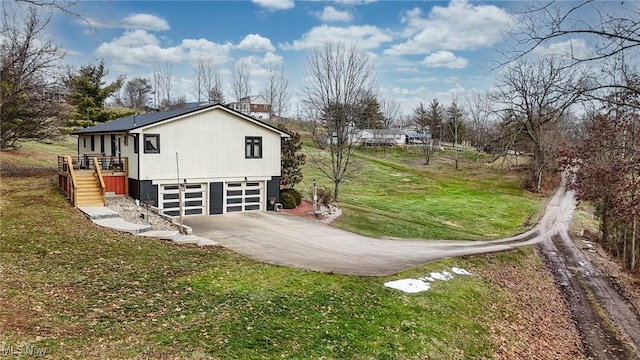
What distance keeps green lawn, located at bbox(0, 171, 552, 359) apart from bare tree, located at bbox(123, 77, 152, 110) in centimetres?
6936

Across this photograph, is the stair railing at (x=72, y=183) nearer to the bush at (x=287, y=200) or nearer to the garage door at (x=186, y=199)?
the garage door at (x=186, y=199)

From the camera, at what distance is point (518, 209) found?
124 feet

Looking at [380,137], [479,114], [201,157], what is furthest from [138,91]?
[201,157]

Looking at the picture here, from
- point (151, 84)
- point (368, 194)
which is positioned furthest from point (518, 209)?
point (151, 84)

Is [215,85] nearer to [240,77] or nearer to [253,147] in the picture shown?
[240,77]

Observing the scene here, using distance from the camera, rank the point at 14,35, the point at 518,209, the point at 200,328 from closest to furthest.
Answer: the point at 200,328, the point at 14,35, the point at 518,209

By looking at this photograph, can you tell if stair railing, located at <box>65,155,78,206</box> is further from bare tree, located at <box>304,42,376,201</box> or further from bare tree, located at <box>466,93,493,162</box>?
bare tree, located at <box>466,93,493,162</box>

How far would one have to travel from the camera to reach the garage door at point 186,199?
70.2ft

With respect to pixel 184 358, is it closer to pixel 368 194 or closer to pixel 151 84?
pixel 368 194

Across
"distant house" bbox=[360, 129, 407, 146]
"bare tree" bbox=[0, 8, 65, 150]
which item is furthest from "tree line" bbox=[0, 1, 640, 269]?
"distant house" bbox=[360, 129, 407, 146]

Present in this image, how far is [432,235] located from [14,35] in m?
22.7

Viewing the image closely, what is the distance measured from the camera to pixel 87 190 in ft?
63.6

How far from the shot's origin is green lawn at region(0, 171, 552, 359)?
24.8 feet

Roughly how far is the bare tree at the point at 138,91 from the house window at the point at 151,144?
62.5 metres
